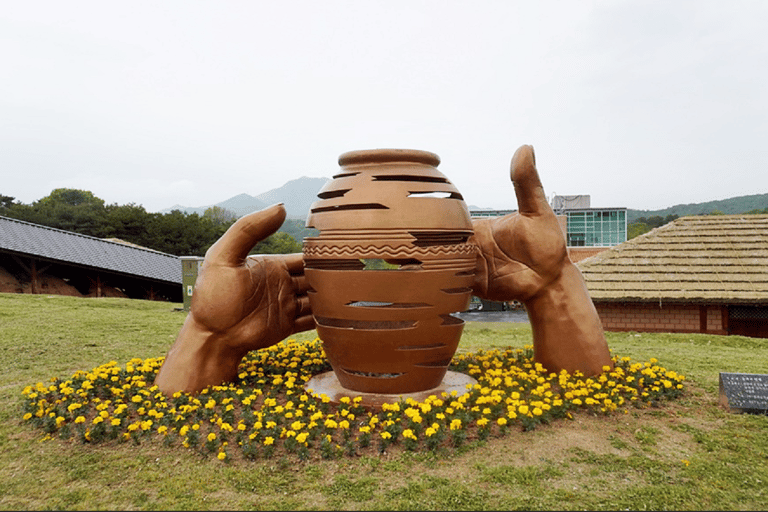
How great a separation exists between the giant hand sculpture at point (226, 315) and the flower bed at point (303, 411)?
0.72 feet

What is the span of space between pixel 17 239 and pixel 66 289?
2333 mm

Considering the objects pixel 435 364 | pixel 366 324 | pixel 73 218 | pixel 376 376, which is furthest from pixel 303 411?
pixel 73 218

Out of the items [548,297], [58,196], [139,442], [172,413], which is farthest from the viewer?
[58,196]

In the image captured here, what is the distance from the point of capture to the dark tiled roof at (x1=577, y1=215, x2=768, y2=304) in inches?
404

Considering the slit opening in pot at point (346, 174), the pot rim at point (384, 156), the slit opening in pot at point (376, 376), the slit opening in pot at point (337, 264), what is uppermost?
the pot rim at point (384, 156)

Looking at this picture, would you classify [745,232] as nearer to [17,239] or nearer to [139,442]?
[139,442]

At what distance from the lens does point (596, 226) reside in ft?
119

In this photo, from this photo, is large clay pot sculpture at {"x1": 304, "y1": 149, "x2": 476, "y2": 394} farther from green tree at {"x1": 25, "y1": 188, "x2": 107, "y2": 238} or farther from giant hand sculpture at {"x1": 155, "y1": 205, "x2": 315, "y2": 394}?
green tree at {"x1": 25, "y1": 188, "x2": 107, "y2": 238}

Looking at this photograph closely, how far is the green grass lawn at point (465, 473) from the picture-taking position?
3.16m

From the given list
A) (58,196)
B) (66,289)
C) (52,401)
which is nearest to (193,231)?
(66,289)

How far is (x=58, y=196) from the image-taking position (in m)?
54.7

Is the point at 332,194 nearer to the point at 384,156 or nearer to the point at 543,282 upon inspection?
the point at 384,156

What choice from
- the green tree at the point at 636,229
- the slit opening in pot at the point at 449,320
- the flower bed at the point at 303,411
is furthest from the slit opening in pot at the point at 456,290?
the green tree at the point at 636,229

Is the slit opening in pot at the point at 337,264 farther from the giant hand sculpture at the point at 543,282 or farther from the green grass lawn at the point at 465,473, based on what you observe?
the green grass lawn at the point at 465,473
